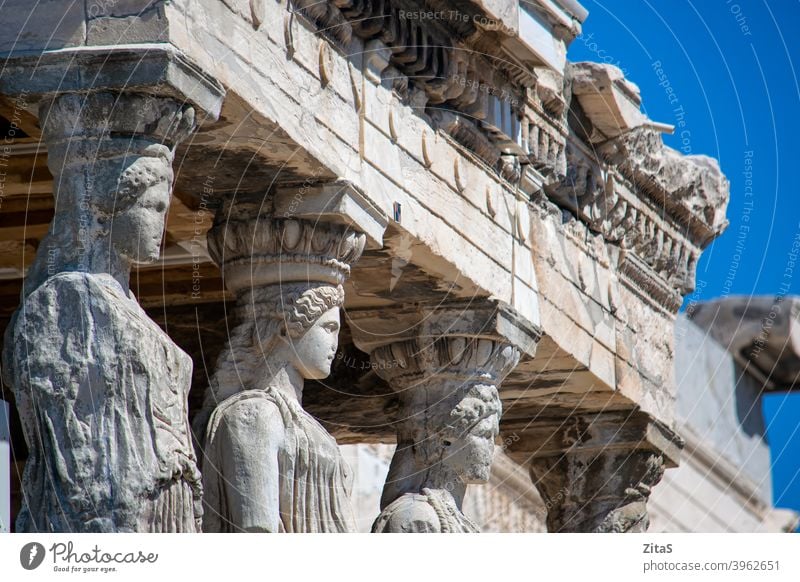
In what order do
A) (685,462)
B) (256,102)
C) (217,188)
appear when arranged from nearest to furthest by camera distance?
(256,102)
(217,188)
(685,462)

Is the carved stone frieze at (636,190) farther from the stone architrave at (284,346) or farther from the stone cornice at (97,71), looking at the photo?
the stone cornice at (97,71)

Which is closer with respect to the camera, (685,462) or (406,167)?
(406,167)

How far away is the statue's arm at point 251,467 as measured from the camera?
38.7 feet

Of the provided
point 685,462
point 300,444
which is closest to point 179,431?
point 300,444

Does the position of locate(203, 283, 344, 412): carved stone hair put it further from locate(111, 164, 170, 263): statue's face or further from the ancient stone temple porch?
locate(111, 164, 170, 263): statue's face

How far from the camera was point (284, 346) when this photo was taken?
1230cm

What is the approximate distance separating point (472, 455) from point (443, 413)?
0.27 m

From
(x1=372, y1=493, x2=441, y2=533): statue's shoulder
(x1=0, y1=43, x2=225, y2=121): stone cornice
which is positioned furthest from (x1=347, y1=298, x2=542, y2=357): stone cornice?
(x1=0, y1=43, x2=225, y2=121): stone cornice

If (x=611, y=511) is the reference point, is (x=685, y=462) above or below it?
above

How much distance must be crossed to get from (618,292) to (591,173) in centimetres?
86

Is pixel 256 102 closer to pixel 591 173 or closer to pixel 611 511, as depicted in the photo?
pixel 591 173

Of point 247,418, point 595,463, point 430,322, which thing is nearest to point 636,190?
point 595,463

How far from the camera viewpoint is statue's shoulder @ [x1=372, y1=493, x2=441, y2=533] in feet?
43.7

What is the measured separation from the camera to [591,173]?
51.6 feet
